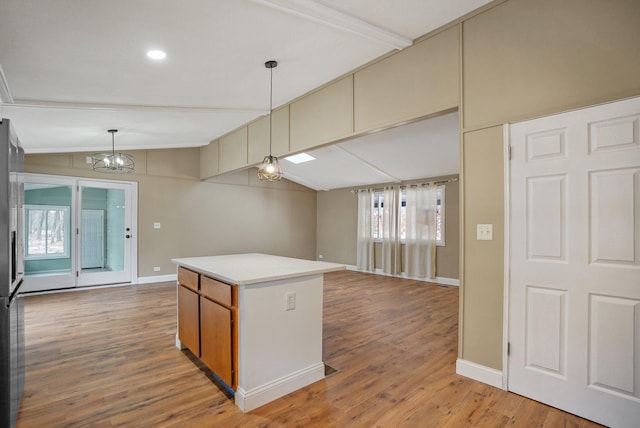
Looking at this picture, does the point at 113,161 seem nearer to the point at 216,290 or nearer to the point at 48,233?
the point at 48,233

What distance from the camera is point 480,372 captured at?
250 cm

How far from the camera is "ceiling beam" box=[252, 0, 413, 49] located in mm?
2166

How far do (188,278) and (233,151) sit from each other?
3266mm

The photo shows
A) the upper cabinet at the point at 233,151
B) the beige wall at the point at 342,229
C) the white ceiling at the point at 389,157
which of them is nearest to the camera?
the white ceiling at the point at 389,157

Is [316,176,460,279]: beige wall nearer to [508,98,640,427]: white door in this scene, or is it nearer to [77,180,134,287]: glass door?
[508,98,640,427]: white door

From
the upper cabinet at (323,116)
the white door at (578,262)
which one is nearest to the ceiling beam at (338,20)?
the upper cabinet at (323,116)

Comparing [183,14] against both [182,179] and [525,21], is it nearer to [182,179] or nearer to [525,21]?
[525,21]

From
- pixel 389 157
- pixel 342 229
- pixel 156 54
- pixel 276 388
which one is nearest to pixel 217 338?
pixel 276 388

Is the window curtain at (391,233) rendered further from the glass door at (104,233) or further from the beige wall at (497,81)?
the glass door at (104,233)

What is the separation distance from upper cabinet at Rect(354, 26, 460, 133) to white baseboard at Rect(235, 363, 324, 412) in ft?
7.31

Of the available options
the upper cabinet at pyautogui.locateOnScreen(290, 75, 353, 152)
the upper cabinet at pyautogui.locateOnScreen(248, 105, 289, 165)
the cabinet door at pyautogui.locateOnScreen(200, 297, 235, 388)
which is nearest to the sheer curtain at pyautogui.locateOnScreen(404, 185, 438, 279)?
the upper cabinet at pyautogui.locateOnScreen(248, 105, 289, 165)

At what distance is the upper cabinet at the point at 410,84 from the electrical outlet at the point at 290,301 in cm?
176

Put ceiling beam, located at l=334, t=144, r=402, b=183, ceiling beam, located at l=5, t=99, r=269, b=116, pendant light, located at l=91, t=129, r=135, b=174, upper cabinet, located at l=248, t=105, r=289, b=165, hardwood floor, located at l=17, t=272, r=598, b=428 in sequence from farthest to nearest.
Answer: ceiling beam, located at l=334, t=144, r=402, b=183 < pendant light, located at l=91, t=129, r=135, b=174 < upper cabinet, located at l=248, t=105, r=289, b=165 < ceiling beam, located at l=5, t=99, r=269, b=116 < hardwood floor, located at l=17, t=272, r=598, b=428

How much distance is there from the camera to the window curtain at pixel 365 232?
7.99 meters
